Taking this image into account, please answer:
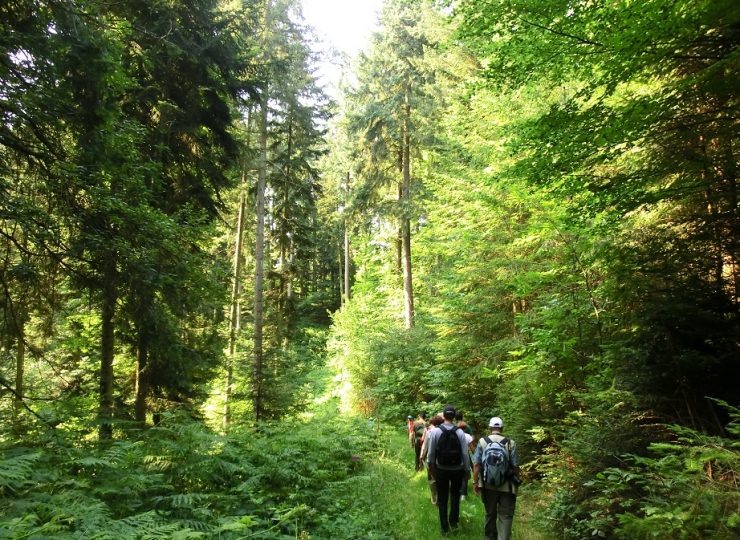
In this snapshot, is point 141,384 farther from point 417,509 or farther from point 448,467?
point 448,467

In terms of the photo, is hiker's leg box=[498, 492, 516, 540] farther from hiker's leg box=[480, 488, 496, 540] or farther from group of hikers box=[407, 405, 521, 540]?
hiker's leg box=[480, 488, 496, 540]

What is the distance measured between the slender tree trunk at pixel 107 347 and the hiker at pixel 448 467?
501 centimetres

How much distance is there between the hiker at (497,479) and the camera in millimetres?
5832

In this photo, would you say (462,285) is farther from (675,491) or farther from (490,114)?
(675,491)

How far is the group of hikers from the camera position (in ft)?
19.2

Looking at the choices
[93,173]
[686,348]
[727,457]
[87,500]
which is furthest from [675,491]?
[93,173]

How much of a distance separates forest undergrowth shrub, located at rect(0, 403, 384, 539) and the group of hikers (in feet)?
4.44

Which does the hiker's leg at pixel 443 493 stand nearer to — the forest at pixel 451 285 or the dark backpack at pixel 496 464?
the forest at pixel 451 285

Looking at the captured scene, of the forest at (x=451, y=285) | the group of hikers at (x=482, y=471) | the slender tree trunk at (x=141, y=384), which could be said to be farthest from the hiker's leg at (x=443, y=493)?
the slender tree trunk at (x=141, y=384)

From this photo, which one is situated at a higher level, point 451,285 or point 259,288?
point 259,288

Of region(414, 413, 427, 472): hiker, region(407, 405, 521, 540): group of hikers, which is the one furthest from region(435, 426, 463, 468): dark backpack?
region(414, 413, 427, 472): hiker

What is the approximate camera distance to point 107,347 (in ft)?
29.2

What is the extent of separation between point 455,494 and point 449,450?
71 centimetres

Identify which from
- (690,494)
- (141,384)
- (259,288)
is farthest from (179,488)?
(259,288)
